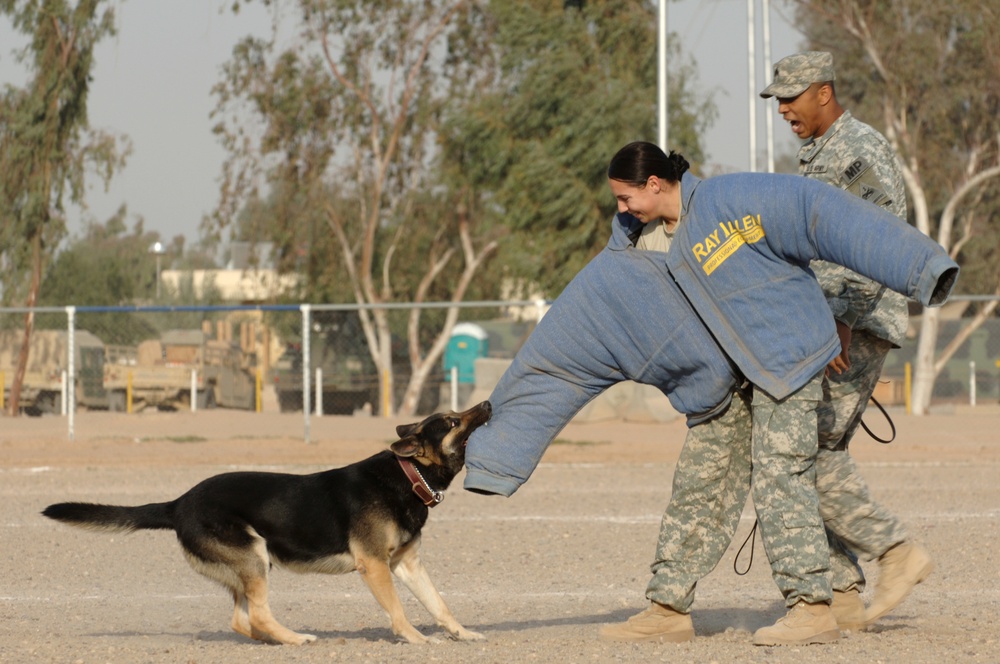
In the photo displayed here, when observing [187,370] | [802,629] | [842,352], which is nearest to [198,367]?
[187,370]

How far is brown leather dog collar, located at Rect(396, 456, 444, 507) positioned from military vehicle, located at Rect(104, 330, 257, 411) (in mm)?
20202

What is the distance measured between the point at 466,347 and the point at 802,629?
27.3 metres

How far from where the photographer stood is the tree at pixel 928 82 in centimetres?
3209

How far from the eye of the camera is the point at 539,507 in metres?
12.5

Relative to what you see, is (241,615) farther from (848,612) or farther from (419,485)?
(848,612)

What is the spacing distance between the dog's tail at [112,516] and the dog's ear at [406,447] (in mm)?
1187

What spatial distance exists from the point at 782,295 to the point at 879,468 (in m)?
11.7

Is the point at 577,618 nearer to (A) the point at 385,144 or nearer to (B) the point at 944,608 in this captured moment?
(B) the point at 944,608

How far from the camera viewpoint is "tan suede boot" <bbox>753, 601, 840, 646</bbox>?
560 cm

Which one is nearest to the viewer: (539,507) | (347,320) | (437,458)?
(437,458)

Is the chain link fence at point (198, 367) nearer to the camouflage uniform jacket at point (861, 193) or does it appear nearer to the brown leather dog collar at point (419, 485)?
the brown leather dog collar at point (419, 485)

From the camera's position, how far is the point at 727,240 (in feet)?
18.5

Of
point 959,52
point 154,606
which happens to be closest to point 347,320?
point 959,52

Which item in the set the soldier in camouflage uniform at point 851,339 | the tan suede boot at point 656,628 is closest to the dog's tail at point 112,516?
Result: the tan suede boot at point 656,628
